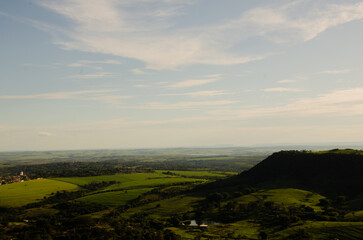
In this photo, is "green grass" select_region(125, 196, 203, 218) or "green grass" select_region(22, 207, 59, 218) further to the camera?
"green grass" select_region(22, 207, 59, 218)

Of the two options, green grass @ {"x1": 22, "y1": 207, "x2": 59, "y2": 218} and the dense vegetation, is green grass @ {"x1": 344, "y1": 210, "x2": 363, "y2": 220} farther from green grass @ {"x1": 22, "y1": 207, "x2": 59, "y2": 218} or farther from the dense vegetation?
green grass @ {"x1": 22, "y1": 207, "x2": 59, "y2": 218}

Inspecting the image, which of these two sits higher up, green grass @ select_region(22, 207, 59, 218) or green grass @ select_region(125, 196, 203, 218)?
green grass @ select_region(125, 196, 203, 218)

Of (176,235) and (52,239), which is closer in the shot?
(52,239)

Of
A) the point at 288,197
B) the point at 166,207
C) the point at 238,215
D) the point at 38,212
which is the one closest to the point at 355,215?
the point at 288,197

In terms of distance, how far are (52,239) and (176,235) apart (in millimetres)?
47537

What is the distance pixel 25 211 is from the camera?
627ft

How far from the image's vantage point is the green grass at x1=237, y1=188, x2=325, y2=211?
15412cm

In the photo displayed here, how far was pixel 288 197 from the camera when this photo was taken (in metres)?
164

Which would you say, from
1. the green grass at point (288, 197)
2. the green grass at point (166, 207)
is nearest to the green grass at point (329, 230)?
the green grass at point (288, 197)

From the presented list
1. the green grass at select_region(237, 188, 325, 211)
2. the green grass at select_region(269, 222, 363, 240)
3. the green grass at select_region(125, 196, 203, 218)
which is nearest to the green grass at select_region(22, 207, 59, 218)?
the green grass at select_region(125, 196, 203, 218)

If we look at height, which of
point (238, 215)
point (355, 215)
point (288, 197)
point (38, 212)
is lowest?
point (38, 212)

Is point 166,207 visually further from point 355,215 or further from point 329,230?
point 355,215

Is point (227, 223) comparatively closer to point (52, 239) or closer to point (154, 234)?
point (154, 234)

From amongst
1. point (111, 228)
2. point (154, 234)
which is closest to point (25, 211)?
point (111, 228)
